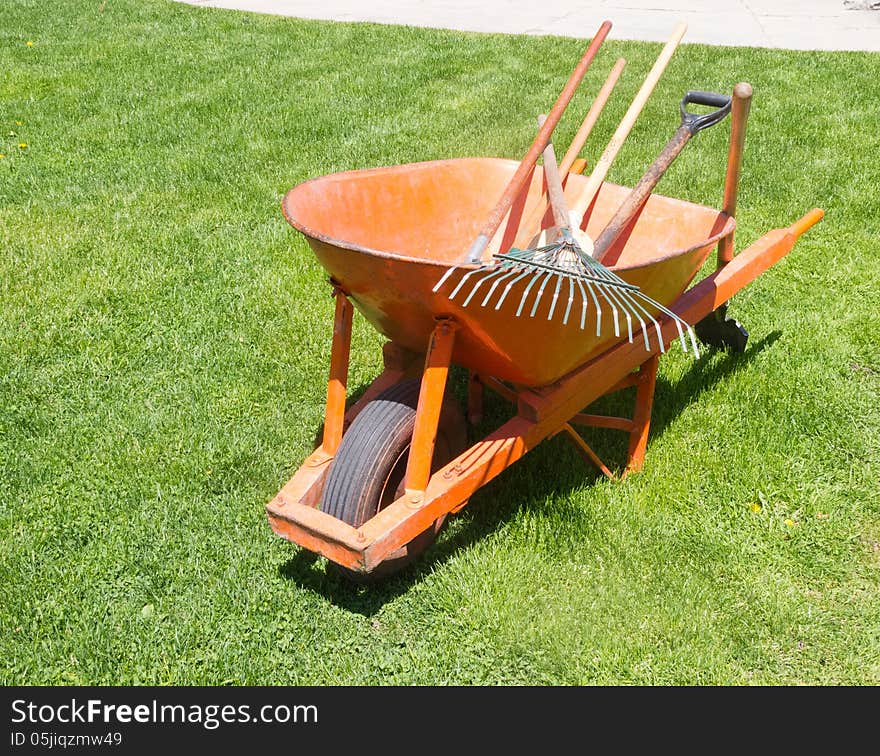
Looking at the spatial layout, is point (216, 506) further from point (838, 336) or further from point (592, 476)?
point (838, 336)

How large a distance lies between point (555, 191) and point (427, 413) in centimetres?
96

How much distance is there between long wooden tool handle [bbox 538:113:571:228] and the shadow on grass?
0.85m

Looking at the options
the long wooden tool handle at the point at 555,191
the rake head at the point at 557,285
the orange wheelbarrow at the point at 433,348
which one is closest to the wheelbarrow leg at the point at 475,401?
the orange wheelbarrow at the point at 433,348

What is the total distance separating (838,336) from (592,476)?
4.91 feet

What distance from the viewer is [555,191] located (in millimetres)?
2898

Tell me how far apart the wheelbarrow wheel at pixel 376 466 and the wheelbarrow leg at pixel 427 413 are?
0.13 m

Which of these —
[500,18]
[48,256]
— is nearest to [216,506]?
[48,256]

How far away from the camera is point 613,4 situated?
33.1ft

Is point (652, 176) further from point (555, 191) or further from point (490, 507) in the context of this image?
point (490, 507)

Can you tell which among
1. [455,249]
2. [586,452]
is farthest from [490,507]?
[455,249]

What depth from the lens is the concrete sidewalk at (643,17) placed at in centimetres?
849

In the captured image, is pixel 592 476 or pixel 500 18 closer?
pixel 592 476

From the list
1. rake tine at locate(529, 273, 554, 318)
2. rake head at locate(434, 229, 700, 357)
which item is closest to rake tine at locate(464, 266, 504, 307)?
rake head at locate(434, 229, 700, 357)

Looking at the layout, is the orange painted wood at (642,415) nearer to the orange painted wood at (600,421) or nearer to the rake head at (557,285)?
the orange painted wood at (600,421)
